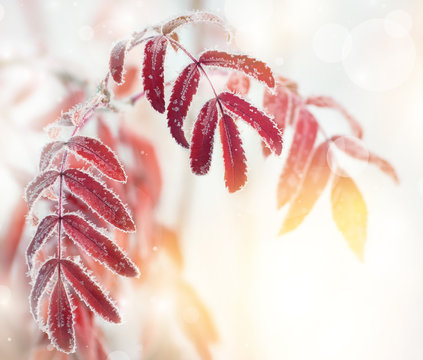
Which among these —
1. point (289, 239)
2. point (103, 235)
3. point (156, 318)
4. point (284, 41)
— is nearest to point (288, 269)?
point (289, 239)

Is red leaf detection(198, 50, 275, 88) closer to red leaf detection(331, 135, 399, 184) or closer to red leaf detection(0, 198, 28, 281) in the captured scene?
red leaf detection(331, 135, 399, 184)

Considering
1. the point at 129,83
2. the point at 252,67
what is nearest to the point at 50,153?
the point at 252,67

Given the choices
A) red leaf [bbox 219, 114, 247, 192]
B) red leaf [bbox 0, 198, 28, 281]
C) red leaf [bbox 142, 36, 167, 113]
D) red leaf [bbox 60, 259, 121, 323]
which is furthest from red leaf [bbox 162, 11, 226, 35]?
red leaf [bbox 0, 198, 28, 281]

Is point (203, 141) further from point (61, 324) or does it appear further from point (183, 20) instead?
point (61, 324)

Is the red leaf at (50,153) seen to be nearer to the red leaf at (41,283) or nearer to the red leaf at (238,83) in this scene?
the red leaf at (41,283)

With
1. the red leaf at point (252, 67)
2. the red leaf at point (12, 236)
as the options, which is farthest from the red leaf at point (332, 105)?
the red leaf at point (12, 236)

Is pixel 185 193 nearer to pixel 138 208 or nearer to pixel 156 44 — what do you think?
pixel 138 208
